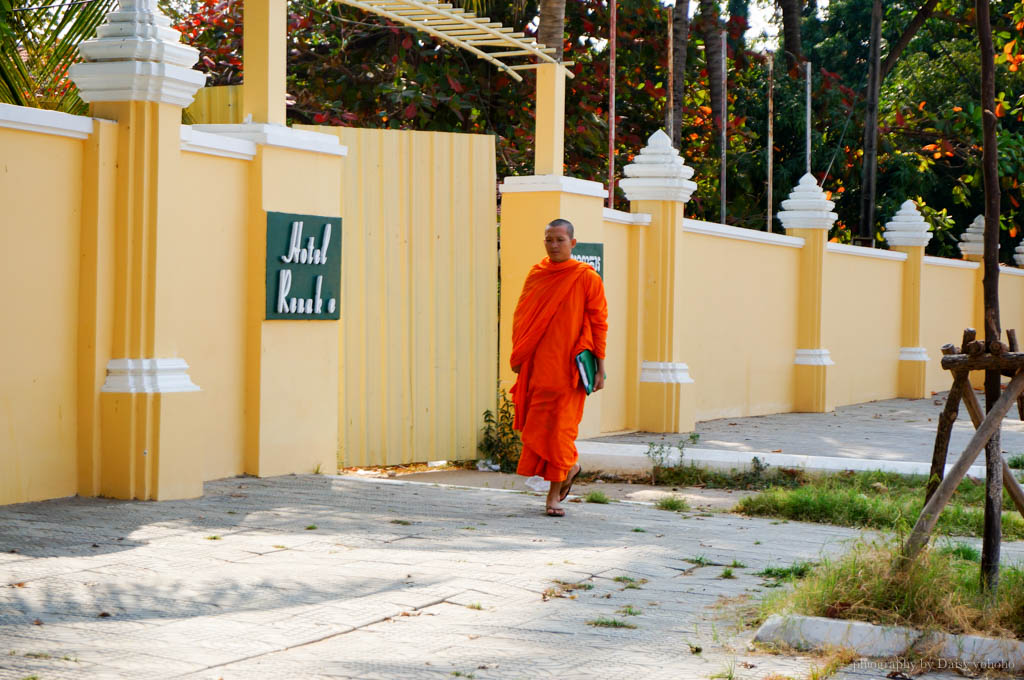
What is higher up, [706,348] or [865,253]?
[865,253]

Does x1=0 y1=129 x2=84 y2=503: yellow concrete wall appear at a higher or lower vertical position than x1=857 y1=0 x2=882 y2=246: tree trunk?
lower

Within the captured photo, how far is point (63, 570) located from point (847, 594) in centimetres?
308

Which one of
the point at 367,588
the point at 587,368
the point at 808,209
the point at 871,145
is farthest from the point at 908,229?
the point at 367,588

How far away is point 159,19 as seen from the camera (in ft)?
22.9

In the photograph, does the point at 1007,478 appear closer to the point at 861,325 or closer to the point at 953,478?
the point at 953,478

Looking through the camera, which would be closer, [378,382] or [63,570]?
[63,570]

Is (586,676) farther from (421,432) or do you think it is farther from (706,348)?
(706,348)

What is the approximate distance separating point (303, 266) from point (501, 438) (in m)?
2.64

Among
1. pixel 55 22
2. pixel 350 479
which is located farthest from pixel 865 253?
pixel 55 22

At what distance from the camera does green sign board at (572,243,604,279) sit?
34.3ft

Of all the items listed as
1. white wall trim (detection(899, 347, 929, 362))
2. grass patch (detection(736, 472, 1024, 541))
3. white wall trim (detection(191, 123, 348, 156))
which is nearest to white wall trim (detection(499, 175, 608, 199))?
white wall trim (detection(191, 123, 348, 156))

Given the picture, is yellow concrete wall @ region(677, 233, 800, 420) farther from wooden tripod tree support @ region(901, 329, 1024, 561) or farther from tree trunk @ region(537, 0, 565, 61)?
wooden tripod tree support @ region(901, 329, 1024, 561)

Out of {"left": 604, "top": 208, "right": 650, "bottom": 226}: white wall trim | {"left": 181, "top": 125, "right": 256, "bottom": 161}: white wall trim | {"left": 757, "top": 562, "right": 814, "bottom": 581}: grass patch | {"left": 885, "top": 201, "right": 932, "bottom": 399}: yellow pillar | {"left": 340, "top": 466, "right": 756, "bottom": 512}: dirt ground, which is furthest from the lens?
{"left": 885, "top": 201, "right": 932, "bottom": 399}: yellow pillar

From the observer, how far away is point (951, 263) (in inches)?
730
